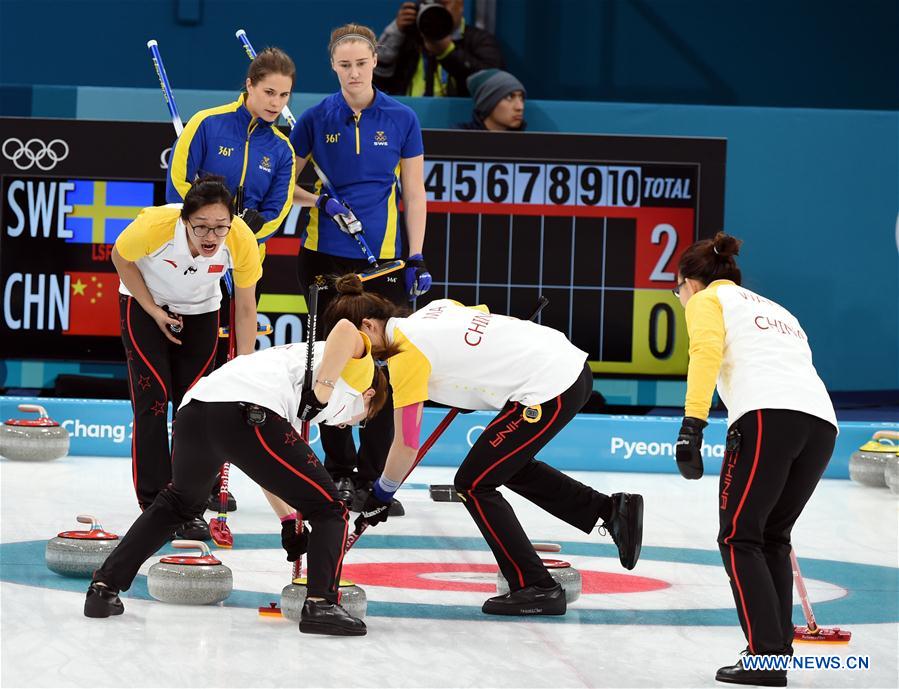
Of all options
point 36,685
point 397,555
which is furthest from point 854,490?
point 36,685

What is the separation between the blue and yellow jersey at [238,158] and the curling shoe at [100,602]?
5.60 ft

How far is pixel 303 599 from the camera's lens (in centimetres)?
344

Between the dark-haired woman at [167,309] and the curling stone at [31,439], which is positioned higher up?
the dark-haired woman at [167,309]

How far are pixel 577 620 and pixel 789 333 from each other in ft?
3.34

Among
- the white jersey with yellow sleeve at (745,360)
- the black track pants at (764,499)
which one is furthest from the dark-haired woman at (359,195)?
the black track pants at (764,499)

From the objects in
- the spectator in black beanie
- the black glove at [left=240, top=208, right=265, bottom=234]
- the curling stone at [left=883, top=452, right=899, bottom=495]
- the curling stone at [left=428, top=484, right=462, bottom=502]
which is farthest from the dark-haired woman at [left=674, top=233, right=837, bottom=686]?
the spectator in black beanie

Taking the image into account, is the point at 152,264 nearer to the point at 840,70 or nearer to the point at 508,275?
the point at 508,275

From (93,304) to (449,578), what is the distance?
11.8 feet

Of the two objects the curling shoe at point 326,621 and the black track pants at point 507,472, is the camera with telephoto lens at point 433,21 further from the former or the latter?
the curling shoe at point 326,621

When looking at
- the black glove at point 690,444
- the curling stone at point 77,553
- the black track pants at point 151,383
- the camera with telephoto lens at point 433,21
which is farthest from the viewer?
the camera with telephoto lens at point 433,21

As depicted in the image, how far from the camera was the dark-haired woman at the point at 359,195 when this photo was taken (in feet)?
A: 17.0

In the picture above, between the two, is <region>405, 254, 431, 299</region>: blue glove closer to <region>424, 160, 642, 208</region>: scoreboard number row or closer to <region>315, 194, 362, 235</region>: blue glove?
<region>315, 194, 362, 235</region>: blue glove

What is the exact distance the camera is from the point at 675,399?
720cm

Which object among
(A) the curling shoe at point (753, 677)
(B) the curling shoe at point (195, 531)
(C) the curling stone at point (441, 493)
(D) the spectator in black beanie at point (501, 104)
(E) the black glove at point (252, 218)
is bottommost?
(C) the curling stone at point (441, 493)
